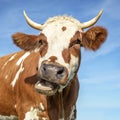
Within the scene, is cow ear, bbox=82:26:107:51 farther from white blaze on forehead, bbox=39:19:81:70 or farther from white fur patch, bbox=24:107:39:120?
white fur patch, bbox=24:107:39:120

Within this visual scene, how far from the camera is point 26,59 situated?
12.4 m

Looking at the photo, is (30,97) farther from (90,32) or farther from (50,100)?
(90,32)

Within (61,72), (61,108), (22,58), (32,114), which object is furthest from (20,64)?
(61,72)

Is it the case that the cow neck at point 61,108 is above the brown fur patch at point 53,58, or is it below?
below

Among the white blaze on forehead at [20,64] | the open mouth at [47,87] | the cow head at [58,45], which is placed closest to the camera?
the cow head at [58,45]

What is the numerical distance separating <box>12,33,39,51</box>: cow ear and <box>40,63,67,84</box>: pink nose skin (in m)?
1.57

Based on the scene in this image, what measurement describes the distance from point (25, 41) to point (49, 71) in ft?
6.35

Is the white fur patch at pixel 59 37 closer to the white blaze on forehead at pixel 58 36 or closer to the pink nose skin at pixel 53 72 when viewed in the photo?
the white blaze on forehead at pixel 58 36

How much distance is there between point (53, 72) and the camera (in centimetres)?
954

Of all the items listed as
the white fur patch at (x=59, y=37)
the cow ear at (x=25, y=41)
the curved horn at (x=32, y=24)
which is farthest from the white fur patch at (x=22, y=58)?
the white fur patch at (x=59, y=37)

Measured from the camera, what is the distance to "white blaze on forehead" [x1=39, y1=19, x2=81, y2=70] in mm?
10039

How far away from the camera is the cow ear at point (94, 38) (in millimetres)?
→ 10930

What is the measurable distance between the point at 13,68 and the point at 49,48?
2.92m

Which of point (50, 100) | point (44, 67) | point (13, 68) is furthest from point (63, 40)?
point (13, 68)
